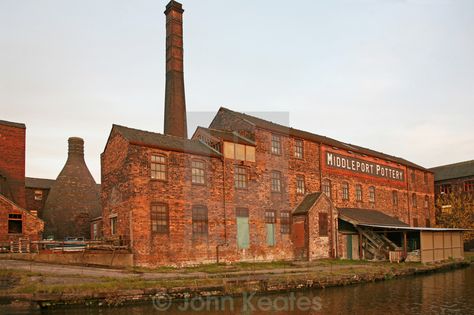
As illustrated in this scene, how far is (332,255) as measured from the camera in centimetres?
→ 2794

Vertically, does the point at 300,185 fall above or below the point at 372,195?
above

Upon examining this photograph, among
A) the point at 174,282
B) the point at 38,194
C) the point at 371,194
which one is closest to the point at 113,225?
the point at 174,282

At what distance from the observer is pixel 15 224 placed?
26719 millimetres

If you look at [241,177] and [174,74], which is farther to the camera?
[174,74]

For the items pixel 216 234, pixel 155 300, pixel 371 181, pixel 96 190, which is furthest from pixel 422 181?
pixel 155 300

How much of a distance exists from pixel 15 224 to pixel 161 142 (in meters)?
11.4

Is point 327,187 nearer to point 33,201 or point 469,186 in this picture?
point 469,186

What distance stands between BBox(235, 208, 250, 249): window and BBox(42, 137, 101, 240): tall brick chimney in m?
16.0

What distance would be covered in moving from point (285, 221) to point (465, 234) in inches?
847

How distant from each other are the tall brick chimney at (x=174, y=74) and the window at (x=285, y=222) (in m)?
9.10

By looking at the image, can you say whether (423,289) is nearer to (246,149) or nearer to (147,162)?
(246,149)

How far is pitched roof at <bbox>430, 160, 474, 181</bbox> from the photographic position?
46.8m

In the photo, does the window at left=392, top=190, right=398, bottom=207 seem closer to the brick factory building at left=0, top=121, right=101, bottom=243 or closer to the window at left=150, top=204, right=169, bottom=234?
the window at left=150, top=204, right=169, bottom=234

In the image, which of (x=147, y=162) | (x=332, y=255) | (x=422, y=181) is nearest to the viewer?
(x=147, y=162)
